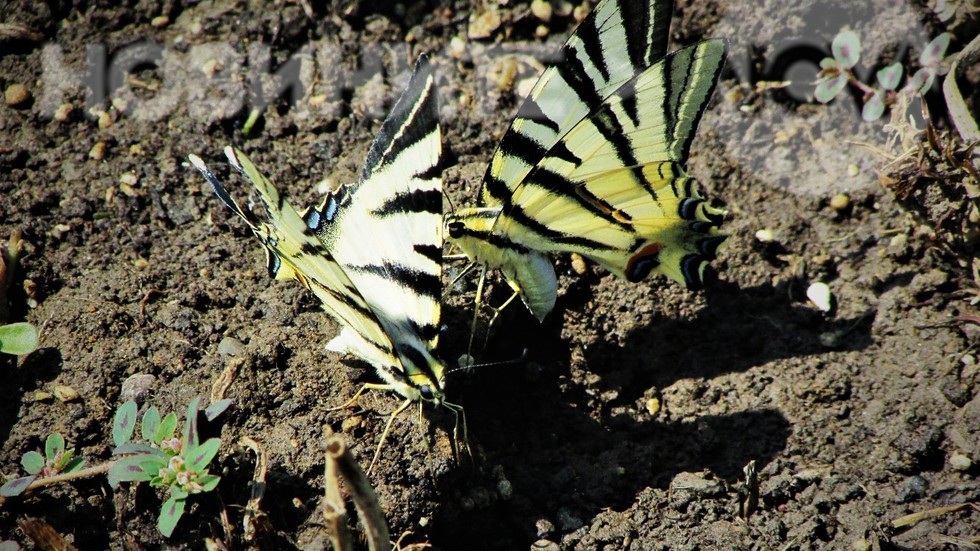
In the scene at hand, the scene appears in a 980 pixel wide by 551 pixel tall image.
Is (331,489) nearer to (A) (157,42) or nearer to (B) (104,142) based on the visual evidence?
(B) (104,142)

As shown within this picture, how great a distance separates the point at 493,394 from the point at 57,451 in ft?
5.59

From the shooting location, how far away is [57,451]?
2527 millimetres

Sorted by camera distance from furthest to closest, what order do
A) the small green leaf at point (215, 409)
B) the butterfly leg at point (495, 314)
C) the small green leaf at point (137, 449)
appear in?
the butterfly leg at point (495, 314), the small green leaf at point (215, 409), the small green leaf at point (137, 449)

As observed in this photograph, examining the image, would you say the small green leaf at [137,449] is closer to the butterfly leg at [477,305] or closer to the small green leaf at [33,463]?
the small green leaf at [33,463]

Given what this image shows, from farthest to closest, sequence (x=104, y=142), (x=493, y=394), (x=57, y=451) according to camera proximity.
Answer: (x=104, y=142) < (x=493, y=394) < (x=57, y=451)

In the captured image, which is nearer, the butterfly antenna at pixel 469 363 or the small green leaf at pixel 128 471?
the small green leaf at pixel 128 471

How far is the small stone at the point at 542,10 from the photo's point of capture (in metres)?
3.80

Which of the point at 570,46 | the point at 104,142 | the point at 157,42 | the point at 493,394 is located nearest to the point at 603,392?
the point at 493,394

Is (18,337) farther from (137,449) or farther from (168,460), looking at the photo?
(168,460)

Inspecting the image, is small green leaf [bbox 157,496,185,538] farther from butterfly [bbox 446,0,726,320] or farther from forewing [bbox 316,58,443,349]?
butterfly [bbox 446,0,726,320]

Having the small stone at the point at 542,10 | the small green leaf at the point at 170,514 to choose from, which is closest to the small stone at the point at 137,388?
the small green leaf at the point at 170,514

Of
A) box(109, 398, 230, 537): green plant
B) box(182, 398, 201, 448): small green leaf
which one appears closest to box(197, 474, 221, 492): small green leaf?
box(109, 398, 230, 537): green plant

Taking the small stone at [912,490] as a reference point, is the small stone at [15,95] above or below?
above

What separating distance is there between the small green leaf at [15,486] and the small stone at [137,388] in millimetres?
418
